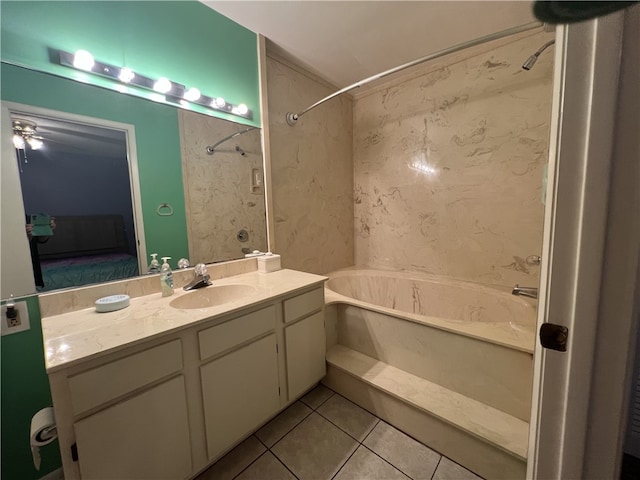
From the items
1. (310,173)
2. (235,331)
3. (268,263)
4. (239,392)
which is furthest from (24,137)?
(310,173)

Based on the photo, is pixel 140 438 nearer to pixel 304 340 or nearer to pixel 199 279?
pixel 199 279

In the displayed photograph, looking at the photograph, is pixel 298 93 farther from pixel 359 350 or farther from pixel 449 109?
pixel 359 350

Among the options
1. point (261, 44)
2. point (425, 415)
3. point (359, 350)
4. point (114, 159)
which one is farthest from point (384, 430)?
point (261, 44)

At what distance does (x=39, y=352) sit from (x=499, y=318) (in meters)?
2.66

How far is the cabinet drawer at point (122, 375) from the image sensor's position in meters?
0.79

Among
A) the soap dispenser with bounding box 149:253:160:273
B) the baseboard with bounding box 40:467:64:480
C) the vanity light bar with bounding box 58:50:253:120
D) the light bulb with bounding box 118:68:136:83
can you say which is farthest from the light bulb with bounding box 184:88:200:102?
the baseboard with bounding box 40:467:64:480

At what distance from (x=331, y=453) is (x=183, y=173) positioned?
1732mm

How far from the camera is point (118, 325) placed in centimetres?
99

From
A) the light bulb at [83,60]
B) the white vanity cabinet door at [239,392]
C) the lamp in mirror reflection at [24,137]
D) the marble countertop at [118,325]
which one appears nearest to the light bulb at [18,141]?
the lamp in mirror reflection at [24,137]

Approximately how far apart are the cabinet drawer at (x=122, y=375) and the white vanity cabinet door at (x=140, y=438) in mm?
44

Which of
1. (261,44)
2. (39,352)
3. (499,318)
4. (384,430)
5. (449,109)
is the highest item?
(261,44)

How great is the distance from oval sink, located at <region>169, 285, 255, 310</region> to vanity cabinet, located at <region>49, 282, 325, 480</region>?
0.31 m

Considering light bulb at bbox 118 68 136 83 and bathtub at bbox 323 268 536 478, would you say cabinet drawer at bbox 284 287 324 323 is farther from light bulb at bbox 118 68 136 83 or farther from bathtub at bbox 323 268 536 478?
light bulb at bbox 118 68 136 83

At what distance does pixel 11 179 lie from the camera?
98 centimetres
